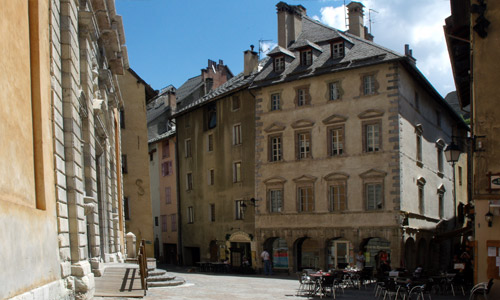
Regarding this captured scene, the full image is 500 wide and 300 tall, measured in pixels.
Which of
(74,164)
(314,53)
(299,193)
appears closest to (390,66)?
(314,53)

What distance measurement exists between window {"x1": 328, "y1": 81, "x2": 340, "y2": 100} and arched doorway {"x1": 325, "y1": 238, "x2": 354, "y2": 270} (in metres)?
7.77

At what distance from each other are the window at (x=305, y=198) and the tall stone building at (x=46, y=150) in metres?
18.7

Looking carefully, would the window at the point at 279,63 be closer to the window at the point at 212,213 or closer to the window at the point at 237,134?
the window at the point at 237,134

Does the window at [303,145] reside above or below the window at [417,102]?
below

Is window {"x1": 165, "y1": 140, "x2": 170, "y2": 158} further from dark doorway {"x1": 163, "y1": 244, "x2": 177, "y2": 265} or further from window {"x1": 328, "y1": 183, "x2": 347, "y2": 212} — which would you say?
window {"x1": 328, "y1": 183, "x2": 347, "y2": 212}

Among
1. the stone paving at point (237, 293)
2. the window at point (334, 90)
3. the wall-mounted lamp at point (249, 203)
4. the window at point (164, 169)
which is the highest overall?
the window at point (334, 90)

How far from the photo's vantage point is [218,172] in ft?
147

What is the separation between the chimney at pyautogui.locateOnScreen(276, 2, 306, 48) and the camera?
1704 inches

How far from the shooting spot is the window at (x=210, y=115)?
45906 mm

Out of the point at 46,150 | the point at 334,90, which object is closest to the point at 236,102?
the point at 334,90

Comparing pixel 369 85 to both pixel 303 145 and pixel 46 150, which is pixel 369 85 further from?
pixel 46 150

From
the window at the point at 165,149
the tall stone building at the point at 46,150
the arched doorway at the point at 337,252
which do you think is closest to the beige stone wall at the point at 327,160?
the arched doorway at the point at 337,252

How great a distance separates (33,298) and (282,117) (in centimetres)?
2812

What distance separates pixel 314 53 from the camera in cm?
3941
